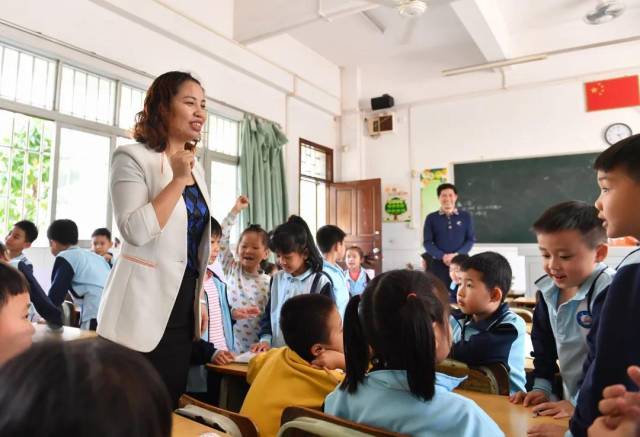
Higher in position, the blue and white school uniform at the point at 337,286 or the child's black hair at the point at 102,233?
the child's black hair at the point at 102,233

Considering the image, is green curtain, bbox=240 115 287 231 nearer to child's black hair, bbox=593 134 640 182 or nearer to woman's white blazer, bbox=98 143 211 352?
woman's white blazer, bbox=98 143 211 352

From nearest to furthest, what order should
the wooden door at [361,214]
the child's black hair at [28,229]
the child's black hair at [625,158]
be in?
the child's black hair at [625,158], the child's black hair at [28,229], the wooden door at [361,214]

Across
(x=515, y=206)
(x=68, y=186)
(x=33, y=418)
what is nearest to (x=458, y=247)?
(x=515, y=206)

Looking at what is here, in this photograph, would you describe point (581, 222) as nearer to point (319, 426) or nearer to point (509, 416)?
point (509, 416)

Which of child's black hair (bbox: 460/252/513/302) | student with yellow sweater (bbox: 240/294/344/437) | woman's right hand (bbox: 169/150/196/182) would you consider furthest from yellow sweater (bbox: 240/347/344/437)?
child's black hair (bbox: 460/252/513/302)

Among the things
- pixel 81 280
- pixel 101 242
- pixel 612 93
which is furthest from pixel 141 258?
pixel 612 93

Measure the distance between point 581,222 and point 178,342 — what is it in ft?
4.17

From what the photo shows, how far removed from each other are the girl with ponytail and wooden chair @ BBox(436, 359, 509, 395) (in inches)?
17.9

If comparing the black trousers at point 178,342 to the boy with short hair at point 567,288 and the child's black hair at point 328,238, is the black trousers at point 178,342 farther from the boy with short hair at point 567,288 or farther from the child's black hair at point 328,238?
the child's black hair at point 328,238

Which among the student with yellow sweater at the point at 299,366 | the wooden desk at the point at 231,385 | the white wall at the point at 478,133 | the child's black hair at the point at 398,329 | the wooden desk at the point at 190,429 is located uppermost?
the white wall at the point at 478,133

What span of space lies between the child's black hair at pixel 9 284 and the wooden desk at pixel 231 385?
2.35 ft

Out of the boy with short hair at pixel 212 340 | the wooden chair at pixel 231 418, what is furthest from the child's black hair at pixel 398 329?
the boy with short hair at pixel 212 340

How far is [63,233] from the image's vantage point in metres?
3.29

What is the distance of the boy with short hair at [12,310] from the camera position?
3.67 ft
